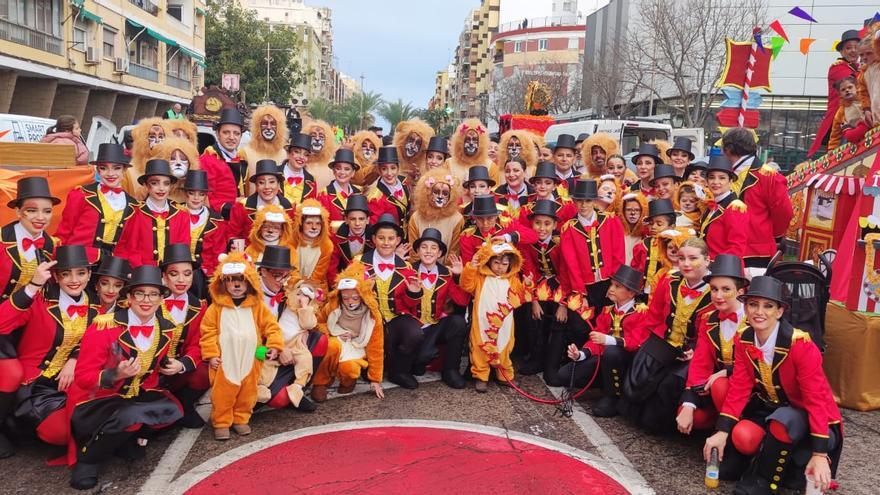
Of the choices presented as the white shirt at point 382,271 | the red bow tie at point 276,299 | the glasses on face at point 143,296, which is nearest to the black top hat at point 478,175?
the white shirt at point 382,271

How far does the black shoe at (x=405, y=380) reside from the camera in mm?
5711

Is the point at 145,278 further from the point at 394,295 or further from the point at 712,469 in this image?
the point at 712,469

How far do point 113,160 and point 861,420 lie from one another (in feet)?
20.5

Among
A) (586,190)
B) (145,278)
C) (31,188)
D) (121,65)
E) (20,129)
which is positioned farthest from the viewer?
(121,65)

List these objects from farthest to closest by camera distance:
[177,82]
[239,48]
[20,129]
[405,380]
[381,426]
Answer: [239,48], [177,82], [20,129], [405,380], [381,426]

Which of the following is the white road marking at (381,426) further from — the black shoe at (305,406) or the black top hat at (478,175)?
the black top hat at (478,175)

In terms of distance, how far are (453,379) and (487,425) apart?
89 centimetres

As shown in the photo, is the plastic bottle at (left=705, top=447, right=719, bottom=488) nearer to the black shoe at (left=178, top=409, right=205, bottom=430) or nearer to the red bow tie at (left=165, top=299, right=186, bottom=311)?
the black shoe at (left=178, top=409, right=205, bottom=430)

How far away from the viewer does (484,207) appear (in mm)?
6164

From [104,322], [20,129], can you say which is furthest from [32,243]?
[20,129]

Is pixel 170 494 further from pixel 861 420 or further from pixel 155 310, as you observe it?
pixel 861 420

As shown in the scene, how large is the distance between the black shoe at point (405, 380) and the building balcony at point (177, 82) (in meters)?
32.1

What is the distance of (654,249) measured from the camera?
5.76 metres

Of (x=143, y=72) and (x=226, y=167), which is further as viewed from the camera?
(x=143, y=72)
